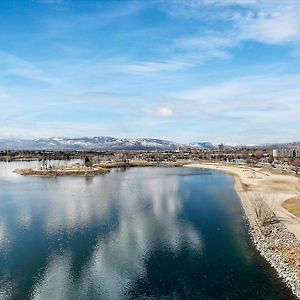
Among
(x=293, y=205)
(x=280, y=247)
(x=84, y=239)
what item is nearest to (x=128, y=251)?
(x=84, y=239)

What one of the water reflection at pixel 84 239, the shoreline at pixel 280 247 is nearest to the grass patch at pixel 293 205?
the shoreline at pixel 280 247

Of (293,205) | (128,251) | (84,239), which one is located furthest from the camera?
(293,205)

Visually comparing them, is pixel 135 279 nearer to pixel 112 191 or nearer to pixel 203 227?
pixel 203 227

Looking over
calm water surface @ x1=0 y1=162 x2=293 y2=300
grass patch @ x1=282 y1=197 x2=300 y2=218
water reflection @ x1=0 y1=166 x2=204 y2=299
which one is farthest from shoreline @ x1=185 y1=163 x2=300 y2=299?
water reflection @ x1=0 y1=166 x2=204 y2=299

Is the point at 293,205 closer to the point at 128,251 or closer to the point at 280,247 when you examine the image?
the point at 280,247

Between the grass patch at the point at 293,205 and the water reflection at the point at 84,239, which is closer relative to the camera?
the water reflection at the point at 84,239

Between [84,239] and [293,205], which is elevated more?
[293,205]

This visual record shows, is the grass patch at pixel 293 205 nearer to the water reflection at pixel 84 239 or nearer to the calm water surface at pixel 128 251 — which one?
the calm water surface at pixel 128 251

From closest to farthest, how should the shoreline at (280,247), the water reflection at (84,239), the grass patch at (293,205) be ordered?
the water reflection at (84,239) < the shoreline at (280,247) < the grass patch at (293,205)
